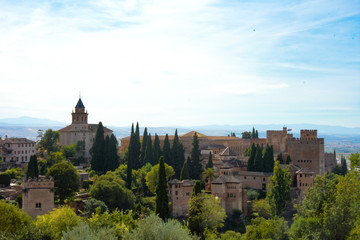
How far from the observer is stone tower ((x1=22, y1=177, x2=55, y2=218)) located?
113 ft

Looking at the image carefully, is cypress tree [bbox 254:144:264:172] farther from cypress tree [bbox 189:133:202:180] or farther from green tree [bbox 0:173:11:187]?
green tree [bbox 0:173:11:187]

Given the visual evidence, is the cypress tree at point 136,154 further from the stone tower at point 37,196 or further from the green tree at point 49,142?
the stone tower at point 37,196

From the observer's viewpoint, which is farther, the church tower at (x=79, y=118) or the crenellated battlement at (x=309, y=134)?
the church tower at (x=79, y=118)

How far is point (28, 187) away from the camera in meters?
34.4

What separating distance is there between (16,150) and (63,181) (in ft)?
89.7

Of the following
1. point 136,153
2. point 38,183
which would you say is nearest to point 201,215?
point 38,183

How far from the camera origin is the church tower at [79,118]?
72.2m

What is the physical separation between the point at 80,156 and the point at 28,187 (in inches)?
1385

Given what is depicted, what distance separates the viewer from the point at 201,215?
3991cm

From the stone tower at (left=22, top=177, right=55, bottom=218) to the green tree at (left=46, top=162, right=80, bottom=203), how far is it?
18.3 feet

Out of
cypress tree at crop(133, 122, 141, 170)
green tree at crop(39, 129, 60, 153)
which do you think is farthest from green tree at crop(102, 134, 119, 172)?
green tree at crop(39, 129, 60, 153)

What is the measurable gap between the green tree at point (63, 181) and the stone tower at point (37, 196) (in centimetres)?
557

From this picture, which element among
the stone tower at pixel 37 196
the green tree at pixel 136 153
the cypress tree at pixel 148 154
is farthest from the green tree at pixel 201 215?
the green tree at pixel 136 153

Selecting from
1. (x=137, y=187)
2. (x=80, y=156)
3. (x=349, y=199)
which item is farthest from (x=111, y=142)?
(x=349, y=199)
